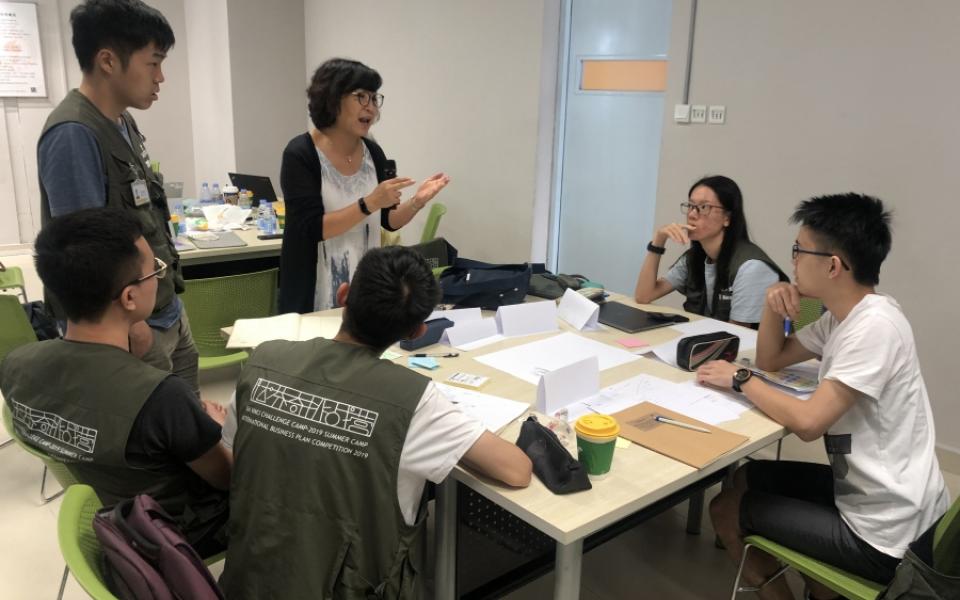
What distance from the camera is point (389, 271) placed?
1.37m

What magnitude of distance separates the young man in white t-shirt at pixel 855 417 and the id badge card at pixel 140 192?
1.61 metres

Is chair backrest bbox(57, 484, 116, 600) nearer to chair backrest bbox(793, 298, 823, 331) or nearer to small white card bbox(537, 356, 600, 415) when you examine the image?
small white card bbox(537, 356, 600, 415)

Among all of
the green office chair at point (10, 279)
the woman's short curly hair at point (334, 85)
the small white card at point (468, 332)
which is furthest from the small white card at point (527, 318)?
the green office chair at point (10, 279)

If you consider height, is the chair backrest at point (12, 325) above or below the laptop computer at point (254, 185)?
below

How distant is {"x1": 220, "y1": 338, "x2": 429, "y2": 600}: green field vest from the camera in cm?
130

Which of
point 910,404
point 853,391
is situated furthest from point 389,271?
point 910,404

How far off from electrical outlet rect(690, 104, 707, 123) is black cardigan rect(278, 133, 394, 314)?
2.08 m

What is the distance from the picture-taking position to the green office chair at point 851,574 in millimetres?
1373

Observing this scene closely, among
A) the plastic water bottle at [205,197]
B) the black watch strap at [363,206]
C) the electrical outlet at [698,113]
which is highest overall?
the electrical outlet at [698,113]

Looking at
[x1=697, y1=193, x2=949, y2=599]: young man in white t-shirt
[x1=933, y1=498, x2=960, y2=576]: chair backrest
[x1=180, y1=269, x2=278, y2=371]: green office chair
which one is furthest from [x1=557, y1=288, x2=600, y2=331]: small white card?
[x1=180, y1=269, x2=278, y2=371]: green office chair

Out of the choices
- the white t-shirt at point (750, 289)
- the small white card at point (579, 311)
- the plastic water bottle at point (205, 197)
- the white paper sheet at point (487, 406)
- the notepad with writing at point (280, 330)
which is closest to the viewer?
the white paper sheet at point (487, 406)

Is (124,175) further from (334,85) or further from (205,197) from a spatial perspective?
(205,197)

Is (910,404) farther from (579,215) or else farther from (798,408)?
(579,215)

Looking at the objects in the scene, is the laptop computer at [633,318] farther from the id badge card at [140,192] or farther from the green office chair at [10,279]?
the green office chair at [10,279]
